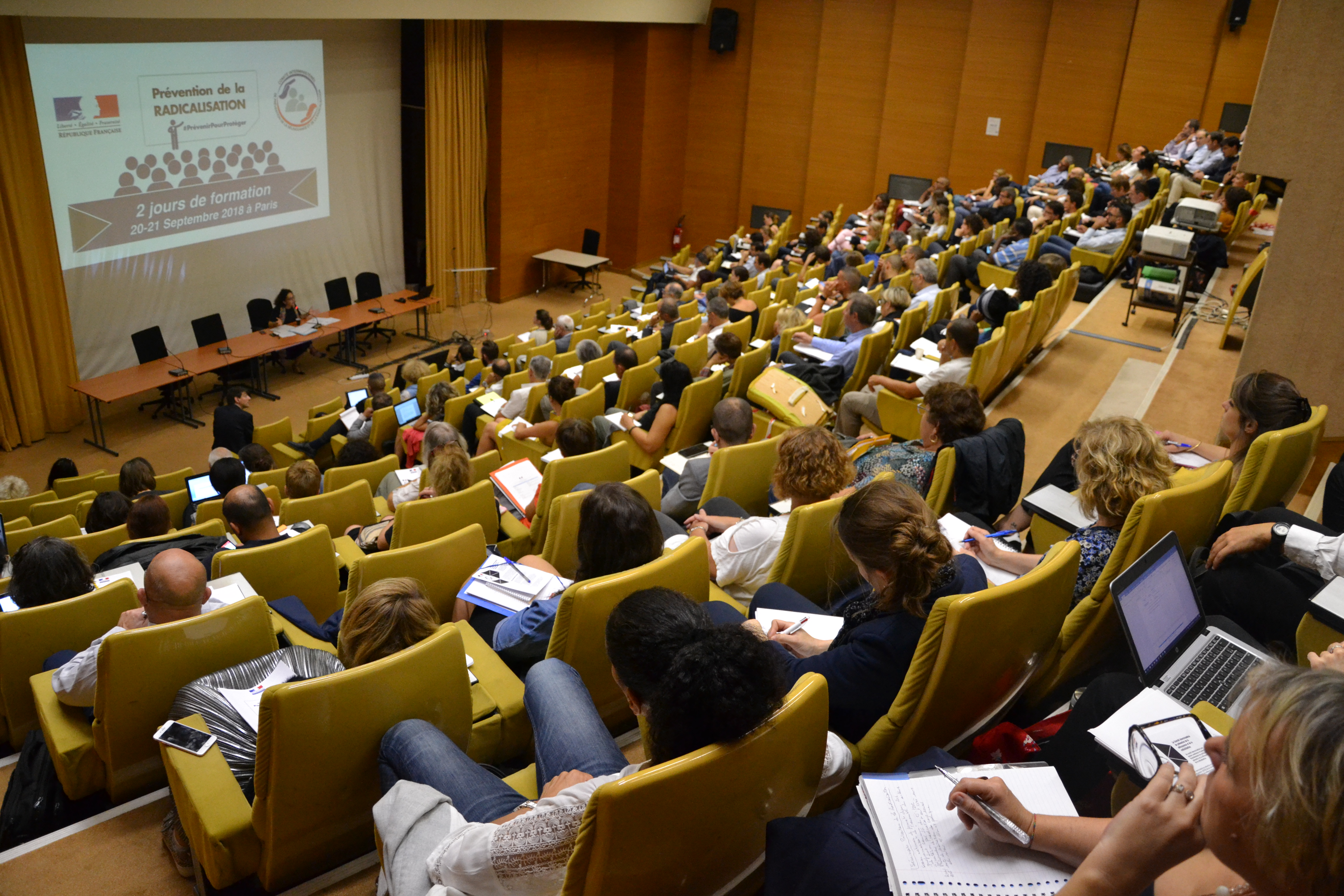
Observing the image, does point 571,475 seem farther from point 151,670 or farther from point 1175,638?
point 1175,638

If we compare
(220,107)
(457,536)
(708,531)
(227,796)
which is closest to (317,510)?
(457,536)

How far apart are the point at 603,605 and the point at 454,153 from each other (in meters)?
12.5

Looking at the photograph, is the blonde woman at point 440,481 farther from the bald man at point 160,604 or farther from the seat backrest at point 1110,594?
the seat backrest at point 1110,594

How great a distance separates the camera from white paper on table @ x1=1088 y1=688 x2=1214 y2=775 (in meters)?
1.96

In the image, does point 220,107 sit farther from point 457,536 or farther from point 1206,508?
point 1206,508

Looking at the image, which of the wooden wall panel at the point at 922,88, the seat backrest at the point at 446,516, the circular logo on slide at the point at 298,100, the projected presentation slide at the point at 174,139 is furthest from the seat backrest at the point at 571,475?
the wooden wall panel at the point at 922,88

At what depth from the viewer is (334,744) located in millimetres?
2367

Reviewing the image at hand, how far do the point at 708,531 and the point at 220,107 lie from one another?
970cm

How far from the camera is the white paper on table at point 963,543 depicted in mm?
3117

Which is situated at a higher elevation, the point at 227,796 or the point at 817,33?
the point at 817,33

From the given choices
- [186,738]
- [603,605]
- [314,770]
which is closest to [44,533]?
[186,738]

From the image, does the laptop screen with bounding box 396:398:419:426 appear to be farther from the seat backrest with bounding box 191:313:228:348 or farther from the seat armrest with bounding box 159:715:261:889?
the seat armrest with bounding box 159:715:261:889

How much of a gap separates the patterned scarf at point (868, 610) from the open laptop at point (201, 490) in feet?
17.1

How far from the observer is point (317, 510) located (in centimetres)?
489
